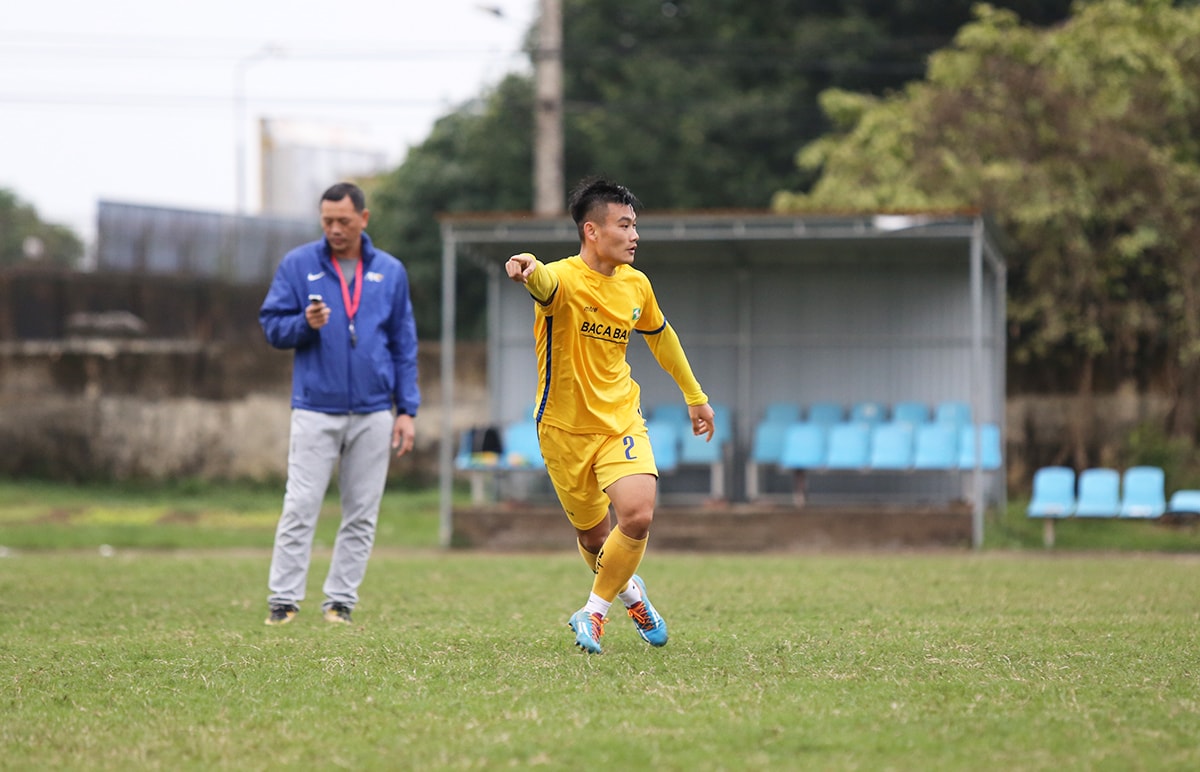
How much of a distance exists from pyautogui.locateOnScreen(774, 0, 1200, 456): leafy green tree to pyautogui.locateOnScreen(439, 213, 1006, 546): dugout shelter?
1.24 metres

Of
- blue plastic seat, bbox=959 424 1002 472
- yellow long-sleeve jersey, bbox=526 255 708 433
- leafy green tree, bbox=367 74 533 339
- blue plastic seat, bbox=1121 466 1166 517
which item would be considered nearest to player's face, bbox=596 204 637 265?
yellow long-sleeve jersey, bbox=526 255 708 433

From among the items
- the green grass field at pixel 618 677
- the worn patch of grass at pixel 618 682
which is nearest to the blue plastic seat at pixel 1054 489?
the green grass field at pixel 618 677

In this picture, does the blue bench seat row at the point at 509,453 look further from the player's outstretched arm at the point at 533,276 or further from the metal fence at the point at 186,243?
the player's outstretched arm at the point at 533,276

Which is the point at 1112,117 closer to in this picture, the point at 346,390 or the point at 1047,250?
the point at 1047,250

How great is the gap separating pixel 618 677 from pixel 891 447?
12566 mm

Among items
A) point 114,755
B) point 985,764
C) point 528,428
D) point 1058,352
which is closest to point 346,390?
point 114,755

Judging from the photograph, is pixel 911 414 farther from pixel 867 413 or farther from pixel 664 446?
pixel 664 446

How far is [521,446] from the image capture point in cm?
1928

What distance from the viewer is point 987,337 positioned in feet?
65.6

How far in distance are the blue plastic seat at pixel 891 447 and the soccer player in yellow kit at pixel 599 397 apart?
36.4ft

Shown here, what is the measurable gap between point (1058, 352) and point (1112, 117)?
133 inches

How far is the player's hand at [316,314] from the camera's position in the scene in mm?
8898

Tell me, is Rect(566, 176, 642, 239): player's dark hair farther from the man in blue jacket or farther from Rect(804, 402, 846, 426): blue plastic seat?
Rect(804, 402, 846, 426): blue plastic seat

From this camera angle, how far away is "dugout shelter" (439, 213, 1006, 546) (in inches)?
781
